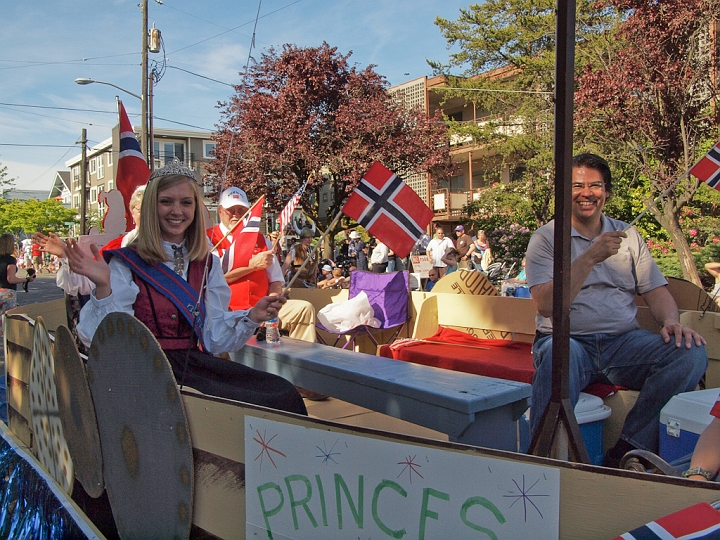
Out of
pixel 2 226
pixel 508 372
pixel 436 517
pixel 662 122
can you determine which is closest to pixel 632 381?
pixel 508 372

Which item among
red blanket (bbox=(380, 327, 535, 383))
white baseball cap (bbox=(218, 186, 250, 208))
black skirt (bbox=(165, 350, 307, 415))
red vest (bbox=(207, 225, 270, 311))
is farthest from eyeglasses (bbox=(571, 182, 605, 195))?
white baseball cap (bbox=(218, 186, 250, 208))

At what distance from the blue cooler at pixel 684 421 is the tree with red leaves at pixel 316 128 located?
13.9 m

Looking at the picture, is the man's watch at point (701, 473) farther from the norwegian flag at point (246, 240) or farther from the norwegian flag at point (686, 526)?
the norwegian flag at point (246, 240)

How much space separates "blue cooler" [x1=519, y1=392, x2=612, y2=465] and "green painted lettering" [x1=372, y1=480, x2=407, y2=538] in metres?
1.55

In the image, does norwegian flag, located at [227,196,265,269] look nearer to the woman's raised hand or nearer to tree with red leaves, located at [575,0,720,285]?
the woman's raised hand

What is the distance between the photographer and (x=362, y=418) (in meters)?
4.10

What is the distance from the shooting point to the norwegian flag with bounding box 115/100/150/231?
434 cm

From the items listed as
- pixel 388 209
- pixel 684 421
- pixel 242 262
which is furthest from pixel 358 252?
pixel 684 421

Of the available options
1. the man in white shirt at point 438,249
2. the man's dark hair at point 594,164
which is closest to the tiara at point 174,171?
the man's dark hair at point 594,164

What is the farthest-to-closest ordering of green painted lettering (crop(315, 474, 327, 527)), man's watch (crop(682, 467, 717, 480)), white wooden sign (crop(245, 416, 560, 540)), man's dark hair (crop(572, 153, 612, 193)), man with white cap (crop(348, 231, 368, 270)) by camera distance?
man with white cap (crop(348, 231, 368, 270)), man's dark hair (crop(572, 153, 612, 193)), man's watch (crop(682, 467, 717, 480)), green painted lettering (crop(315, 474, 327, 527)), white wooden sign (crop(245, 416, 560, 540))

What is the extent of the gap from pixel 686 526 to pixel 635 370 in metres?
1.91

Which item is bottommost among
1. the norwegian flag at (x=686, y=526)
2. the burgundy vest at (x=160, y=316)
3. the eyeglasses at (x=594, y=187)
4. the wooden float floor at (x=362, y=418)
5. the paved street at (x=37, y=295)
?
the paved street at (x=37, y=295)

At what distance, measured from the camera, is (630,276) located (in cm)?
307

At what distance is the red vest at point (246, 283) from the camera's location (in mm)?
4465
